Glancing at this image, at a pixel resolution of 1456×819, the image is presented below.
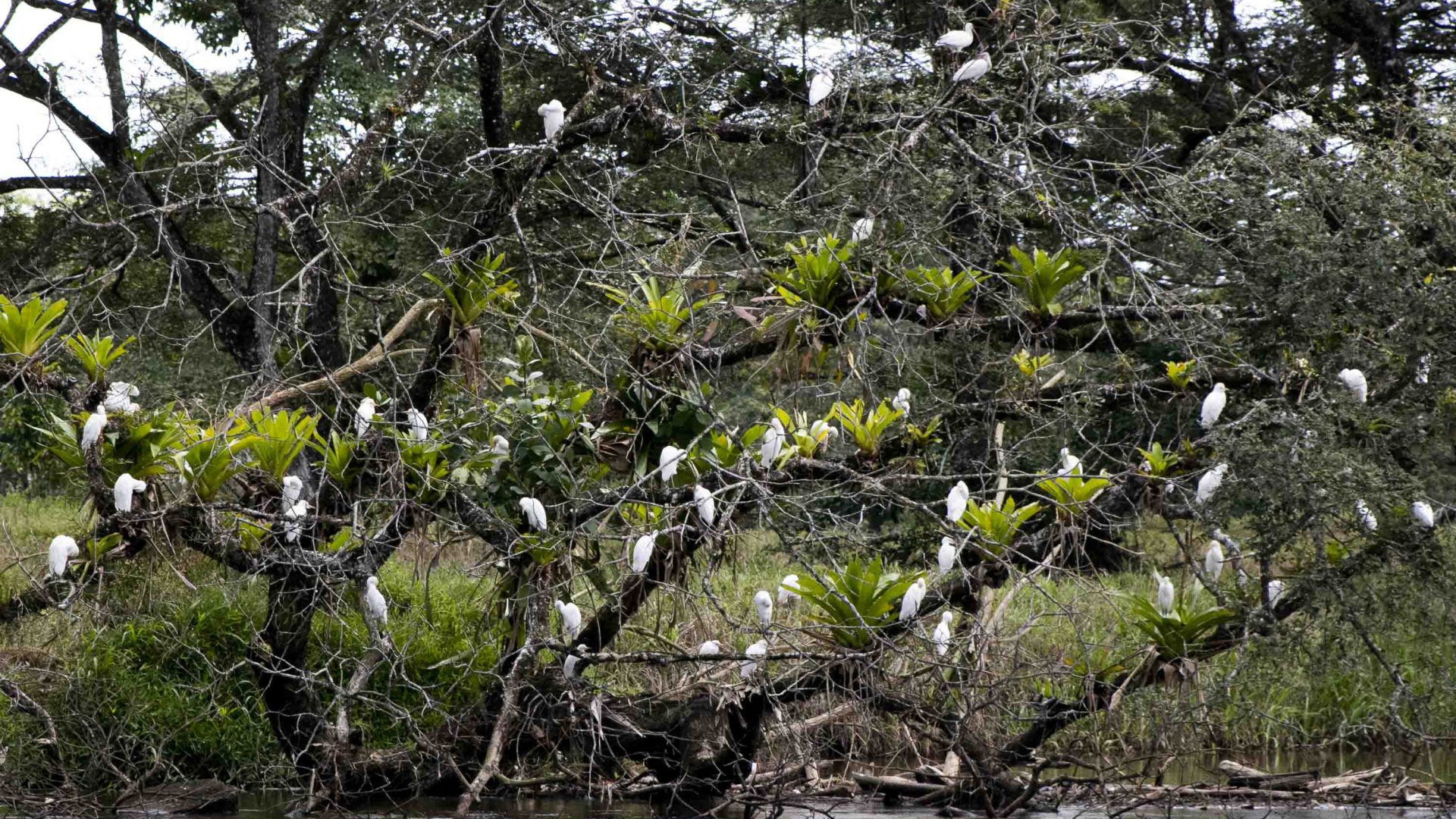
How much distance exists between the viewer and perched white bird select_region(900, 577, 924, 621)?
4625 mm

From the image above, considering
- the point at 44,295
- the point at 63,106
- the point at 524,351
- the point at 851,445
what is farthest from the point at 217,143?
the point at 851,445

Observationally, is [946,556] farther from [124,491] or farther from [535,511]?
[124,491]

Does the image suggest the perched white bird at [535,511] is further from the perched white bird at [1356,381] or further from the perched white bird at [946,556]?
the perched white bird at [1356,381]

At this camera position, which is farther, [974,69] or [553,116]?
[553,116]

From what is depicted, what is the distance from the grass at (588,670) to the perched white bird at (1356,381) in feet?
2.44

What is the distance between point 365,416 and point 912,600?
207cm

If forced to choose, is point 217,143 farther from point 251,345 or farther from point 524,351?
point 524,351

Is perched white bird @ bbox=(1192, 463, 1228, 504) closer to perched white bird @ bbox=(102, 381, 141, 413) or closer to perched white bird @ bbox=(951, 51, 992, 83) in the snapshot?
perched white bird @ bbox=(951, 51, 992, 83)

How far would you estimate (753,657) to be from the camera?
4680 millimetres

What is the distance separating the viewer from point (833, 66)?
5.48 metres

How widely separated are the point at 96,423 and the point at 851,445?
2.81 metres

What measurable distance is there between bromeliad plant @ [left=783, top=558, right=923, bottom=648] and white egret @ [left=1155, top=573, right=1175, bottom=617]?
938mm

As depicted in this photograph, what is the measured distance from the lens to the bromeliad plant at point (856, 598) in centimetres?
474

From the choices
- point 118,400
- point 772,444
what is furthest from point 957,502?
point 118,400
